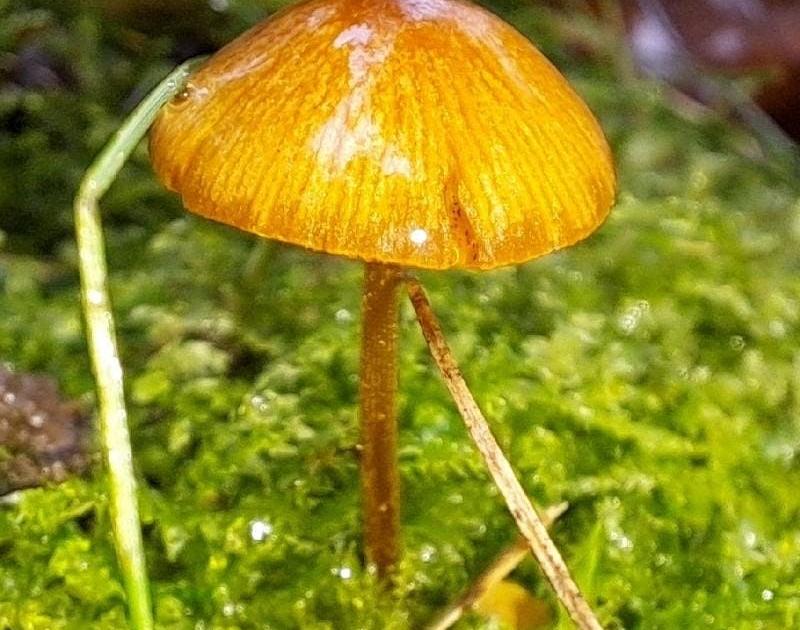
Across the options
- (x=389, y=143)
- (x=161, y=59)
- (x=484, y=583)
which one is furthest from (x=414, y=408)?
(x=161, y=59)

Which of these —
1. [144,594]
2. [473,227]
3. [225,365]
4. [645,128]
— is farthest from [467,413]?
[645,128]

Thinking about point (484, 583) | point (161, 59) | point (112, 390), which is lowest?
point (484, 583)

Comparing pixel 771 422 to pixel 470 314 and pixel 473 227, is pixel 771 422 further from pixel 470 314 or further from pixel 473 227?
pixel 473 227

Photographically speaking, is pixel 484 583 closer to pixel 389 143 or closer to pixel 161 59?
pixel 389 143

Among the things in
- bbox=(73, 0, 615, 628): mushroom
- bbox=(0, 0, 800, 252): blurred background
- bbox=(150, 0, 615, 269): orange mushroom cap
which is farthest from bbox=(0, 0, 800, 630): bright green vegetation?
bbox=(150, 0, 615, 269): orange mushroom cap

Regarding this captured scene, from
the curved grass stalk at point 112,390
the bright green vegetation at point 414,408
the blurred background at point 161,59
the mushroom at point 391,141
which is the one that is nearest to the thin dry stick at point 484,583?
the bright green vegetation at point 414,408

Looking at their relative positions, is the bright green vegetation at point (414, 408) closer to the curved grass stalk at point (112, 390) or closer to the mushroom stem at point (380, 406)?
the mushroom stem at point (380, 406)
